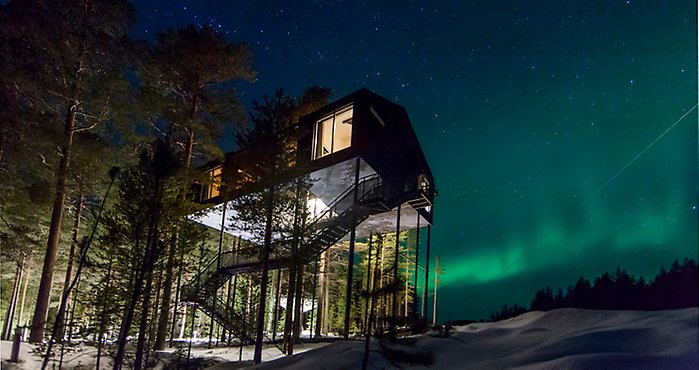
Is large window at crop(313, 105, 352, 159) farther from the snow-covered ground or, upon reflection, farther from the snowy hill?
the snowy hill

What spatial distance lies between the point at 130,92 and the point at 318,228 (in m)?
11.0

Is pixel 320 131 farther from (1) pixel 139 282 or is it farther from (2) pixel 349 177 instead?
(1) pixel 139 282

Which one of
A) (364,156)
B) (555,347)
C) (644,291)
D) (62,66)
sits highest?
(62,66)

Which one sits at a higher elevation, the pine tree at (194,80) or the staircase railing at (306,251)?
the pine tree at (194,80)

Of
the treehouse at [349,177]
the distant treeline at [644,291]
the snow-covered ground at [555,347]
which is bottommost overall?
the snow-covered ground at [555,347]

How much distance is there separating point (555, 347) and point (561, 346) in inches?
5.4

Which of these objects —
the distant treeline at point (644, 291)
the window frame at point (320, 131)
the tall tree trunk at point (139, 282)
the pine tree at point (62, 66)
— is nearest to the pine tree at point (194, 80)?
the pine tree at point (62, 66)

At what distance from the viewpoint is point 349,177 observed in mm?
21781

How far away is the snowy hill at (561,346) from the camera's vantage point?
6447mm

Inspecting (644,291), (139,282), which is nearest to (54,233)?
(139,282)

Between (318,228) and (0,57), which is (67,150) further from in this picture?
(318,228)

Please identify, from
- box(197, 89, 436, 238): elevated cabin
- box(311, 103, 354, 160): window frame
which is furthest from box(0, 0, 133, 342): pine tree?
box(311, 103, 354, 160): window frame

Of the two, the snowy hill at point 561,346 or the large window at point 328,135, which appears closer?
the snowy hill at point 561,346

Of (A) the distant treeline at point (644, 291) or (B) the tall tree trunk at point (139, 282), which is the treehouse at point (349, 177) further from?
(A) the distant treeline at point (644, 291)
